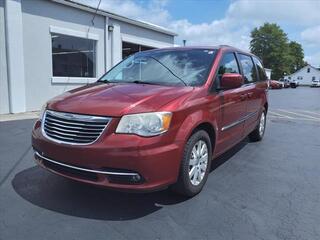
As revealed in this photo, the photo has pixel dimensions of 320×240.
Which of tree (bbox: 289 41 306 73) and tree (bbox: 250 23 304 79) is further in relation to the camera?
tree (bbox: 289 41 306 73)

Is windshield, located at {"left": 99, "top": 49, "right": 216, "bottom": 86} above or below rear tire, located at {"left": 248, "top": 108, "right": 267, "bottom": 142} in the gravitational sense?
above

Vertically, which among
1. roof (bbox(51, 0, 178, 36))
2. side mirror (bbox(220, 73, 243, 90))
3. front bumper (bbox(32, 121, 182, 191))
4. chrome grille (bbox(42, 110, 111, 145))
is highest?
roof (bbox(51, 0, 178, 36))

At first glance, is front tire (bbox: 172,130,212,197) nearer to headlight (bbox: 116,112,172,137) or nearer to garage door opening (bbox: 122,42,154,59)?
headlight (bbox: 116,112,172,137)

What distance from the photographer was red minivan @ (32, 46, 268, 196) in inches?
129

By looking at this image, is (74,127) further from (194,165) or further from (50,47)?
(50,47)

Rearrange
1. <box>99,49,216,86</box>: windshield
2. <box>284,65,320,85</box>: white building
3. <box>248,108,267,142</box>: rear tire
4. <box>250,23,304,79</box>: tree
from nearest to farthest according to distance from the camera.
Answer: <box>99,49,216,86</box>: windshield, <box>248,108,267,142</box>: rear tire, <box>250,23,304,79</box>: tree, <box>284,65,320,85</box>: white building

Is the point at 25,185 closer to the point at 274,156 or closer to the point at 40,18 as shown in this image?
the point at 274,156

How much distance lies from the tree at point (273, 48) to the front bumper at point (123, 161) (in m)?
81.0

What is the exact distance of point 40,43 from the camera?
11312 mm

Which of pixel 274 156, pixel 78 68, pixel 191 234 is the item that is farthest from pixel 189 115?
pixel 78 68

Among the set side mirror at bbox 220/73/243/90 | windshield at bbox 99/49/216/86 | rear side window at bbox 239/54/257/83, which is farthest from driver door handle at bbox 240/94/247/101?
windshield at bbox 99/49/216/86

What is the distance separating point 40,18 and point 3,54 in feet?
6.21

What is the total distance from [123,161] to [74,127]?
2.18ft

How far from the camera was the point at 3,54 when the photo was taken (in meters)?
10.2
